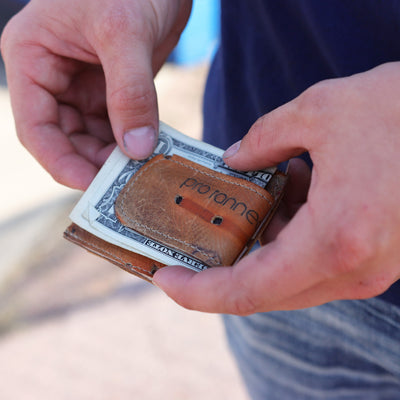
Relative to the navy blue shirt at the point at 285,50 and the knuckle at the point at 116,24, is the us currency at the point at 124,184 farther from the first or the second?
the knuckle at the point at 116,24

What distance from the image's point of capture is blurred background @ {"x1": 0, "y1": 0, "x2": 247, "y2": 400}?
92.4 inches

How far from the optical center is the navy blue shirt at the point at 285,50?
88cm

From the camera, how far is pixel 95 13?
3.74ft

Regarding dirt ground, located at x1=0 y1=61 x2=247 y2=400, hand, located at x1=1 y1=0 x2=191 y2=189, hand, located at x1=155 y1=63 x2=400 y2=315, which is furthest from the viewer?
dirt ground, located at x1=0 y1=61 x2=247 y2=400

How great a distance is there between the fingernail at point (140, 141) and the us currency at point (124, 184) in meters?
0.05

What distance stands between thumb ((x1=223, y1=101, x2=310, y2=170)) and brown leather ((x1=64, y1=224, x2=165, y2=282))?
0.35m

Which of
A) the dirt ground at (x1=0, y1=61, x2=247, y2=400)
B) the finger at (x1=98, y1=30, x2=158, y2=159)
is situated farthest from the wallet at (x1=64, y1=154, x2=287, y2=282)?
the dirt ground at (x1=0, y1=61, x2=247, y2=400)

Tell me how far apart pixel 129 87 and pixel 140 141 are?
Result: 0.17 metres

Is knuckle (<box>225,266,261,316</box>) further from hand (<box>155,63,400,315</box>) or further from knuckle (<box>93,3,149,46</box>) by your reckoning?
knuckle (<box>93,3,149,46</box>)

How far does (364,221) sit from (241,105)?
2.40 feet

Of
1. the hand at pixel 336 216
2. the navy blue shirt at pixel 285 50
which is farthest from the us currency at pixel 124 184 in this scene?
the hand at pixel 336 216

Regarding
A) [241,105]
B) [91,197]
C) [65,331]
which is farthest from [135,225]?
[65,331]

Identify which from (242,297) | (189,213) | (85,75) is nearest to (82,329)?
(85,75)

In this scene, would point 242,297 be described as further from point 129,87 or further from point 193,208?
point 129,87
